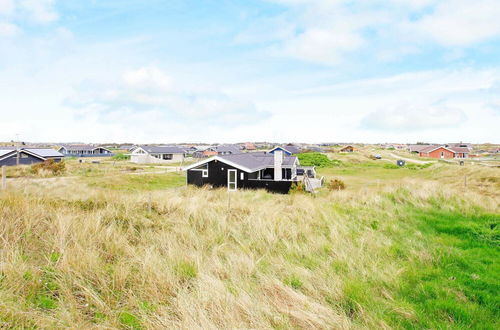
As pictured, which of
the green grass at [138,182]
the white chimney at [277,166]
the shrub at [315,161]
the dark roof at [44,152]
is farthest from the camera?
the shrub at [315,161]

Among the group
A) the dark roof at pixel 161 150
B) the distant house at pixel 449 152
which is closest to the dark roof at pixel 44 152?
the dark roof at pixel 161 150

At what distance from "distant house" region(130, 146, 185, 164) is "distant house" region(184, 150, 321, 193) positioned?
43.2 meters

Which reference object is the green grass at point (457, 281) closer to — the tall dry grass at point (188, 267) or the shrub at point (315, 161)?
the tall dry grass at point (188, 267)

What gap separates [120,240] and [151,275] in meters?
1.90

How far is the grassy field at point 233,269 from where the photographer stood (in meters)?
3.78

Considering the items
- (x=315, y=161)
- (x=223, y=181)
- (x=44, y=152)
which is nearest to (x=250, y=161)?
(x=223, y=181)

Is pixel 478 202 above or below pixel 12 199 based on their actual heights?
below

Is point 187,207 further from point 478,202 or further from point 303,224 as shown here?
point 478,202

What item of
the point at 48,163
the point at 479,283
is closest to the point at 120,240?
the point at 479,283

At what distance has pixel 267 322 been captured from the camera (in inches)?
141

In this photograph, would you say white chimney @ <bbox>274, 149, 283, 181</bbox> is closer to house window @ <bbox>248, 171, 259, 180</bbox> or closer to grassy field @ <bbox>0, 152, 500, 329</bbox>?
house window @ <bbox>248, 171, 259, 180</bbox>

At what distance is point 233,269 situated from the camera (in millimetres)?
5160

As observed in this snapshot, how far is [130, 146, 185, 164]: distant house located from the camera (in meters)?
66.9

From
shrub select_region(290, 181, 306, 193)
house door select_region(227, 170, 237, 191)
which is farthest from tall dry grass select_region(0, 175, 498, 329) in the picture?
house door select_region(227, 170, 237, 191)
